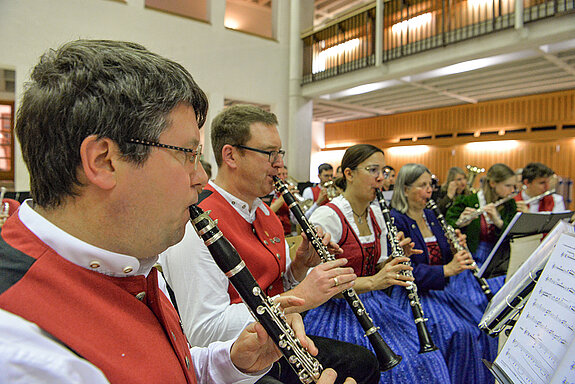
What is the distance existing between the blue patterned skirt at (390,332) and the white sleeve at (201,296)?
2.67 ft

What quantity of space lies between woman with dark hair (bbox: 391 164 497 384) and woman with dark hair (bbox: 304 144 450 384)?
0.20 m

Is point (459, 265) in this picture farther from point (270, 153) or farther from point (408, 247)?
point (270, 153)

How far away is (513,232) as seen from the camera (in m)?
2.72

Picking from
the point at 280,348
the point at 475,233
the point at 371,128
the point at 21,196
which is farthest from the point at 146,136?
the point at 371,128

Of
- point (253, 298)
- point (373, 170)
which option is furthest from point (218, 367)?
point (373, 170)

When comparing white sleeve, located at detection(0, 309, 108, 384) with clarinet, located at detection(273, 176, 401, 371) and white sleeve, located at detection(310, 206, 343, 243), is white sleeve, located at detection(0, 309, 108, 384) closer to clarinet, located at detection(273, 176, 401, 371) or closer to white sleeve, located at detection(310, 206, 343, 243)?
clarinet, located at detection(273, 176, 401, 371)

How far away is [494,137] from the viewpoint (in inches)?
483

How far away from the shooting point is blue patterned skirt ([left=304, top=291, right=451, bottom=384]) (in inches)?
85.1

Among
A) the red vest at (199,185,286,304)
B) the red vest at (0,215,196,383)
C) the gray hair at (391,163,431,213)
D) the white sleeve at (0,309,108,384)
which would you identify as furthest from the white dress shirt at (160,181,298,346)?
the gray hair at (391,163,431,213)

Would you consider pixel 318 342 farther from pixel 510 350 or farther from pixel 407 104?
pixel 407 104

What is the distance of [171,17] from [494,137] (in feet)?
34.5

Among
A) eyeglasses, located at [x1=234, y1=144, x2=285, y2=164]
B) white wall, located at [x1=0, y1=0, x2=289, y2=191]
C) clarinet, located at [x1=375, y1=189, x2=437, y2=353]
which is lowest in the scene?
clarinet, located at [x1=375, y1=189, x2=437, y2=353]

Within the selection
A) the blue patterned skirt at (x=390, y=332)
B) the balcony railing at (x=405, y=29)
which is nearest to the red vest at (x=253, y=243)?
the blue patterned skirt at (x=390, y=332)

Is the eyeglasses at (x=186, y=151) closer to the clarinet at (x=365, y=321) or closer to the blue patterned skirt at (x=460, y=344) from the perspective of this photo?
the clarinet at (x=365, y=321)
